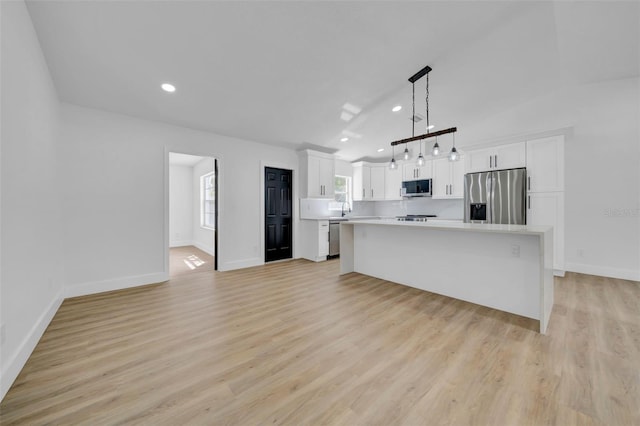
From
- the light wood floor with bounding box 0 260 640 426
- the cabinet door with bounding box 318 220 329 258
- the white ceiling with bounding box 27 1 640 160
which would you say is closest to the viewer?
the light wood floor with bounding box 0 260 640 426

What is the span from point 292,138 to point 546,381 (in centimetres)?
466

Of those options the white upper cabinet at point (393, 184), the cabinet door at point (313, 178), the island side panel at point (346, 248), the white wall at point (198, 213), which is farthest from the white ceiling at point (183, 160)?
the white upper cabinet at point (393, 184)

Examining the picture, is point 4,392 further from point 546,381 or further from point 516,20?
point 516,20

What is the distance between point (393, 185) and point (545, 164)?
3.08 meters

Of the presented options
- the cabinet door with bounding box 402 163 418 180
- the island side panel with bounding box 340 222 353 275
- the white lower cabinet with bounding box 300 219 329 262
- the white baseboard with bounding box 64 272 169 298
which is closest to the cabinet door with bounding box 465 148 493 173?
the cabinet door with bounding box 402 163 418 180

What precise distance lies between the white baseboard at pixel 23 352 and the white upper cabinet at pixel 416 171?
6.63m

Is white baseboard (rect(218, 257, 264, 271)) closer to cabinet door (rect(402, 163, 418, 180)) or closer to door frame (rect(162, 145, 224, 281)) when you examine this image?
door frame (rect(162, 145, 224, 281))

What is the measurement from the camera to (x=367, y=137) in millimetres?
5391

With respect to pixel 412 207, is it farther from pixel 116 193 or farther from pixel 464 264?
pixel 116 193

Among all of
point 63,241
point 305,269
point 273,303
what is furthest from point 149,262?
→ point 305,269

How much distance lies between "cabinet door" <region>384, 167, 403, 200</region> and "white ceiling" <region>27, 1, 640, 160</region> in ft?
7.80

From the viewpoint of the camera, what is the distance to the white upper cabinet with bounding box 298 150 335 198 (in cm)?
539

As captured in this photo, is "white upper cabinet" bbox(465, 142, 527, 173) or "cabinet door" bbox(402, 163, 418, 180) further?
"cabinet door" bbox(402, 163, 418, 180)

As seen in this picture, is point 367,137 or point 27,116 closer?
point 27,116
